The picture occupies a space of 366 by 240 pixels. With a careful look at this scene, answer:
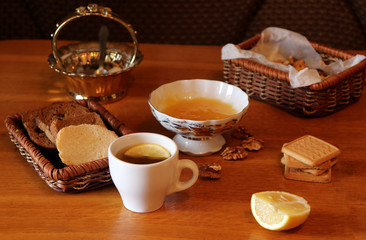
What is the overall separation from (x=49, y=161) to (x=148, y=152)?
0.61ft

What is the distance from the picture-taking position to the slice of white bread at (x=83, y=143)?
795 mm

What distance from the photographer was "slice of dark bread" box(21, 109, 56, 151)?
850mm

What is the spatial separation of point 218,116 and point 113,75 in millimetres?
335

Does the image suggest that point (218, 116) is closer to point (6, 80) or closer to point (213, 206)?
point (213, 206)

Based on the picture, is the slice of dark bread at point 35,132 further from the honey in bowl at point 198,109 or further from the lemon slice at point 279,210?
the lemon slice at point 279,210

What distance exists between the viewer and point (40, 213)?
28.9 inches

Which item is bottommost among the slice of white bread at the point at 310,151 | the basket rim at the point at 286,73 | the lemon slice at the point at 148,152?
the slice of white bread at the point at 310,151

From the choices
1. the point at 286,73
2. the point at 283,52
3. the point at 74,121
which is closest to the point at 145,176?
the point at 74,121

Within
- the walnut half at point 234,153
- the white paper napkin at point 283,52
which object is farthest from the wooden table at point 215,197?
the white paper napkin at point 283,52

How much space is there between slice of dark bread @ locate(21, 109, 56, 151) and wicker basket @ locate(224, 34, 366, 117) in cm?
53

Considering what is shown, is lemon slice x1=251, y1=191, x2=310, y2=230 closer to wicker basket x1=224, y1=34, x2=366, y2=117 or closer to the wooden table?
the wooden table

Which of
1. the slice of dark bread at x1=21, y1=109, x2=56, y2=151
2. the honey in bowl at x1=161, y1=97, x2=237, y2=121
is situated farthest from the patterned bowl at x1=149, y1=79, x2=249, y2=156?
the slice of dark bread at x1=21, y1=109, x2=56, y2=151

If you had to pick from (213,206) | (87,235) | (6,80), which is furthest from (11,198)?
(6,80)

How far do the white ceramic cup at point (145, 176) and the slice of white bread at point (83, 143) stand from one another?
86 mm
